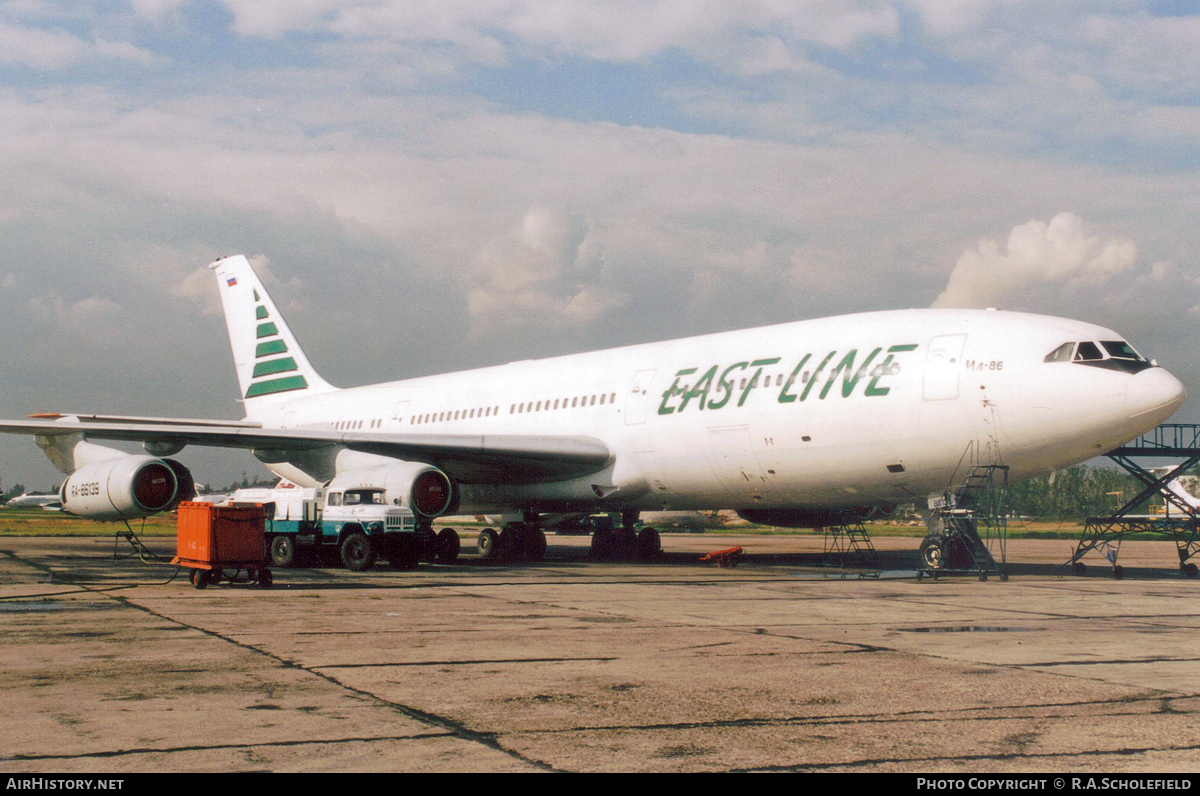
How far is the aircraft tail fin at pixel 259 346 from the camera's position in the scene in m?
34.6

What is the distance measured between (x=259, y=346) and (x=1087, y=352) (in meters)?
26.0

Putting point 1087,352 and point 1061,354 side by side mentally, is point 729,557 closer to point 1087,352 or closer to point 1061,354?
point 1061,354

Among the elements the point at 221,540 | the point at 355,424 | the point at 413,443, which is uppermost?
the point at 355,424

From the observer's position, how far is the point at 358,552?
1931 cm

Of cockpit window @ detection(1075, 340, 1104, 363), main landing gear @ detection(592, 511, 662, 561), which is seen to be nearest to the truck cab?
main landing gear @ detection(592, 511, 662, 561)

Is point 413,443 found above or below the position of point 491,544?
above

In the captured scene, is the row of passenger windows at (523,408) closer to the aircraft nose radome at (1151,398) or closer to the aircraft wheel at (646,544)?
the aircraft wheel at (646,544)

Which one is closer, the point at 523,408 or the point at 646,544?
the point at 523,408

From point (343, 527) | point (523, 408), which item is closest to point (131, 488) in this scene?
point (343, 527)

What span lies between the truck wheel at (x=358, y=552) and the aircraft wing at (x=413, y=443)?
339 cm

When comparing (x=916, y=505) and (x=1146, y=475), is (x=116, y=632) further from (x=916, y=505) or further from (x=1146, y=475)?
(x=1146, y=475)

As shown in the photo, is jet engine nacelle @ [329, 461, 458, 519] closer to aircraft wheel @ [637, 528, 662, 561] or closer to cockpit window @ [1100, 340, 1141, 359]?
aircraft wheel @ [637, 528, 662, 561]

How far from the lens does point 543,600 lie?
14.1 meters

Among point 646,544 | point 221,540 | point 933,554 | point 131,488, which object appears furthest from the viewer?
point 646,544
